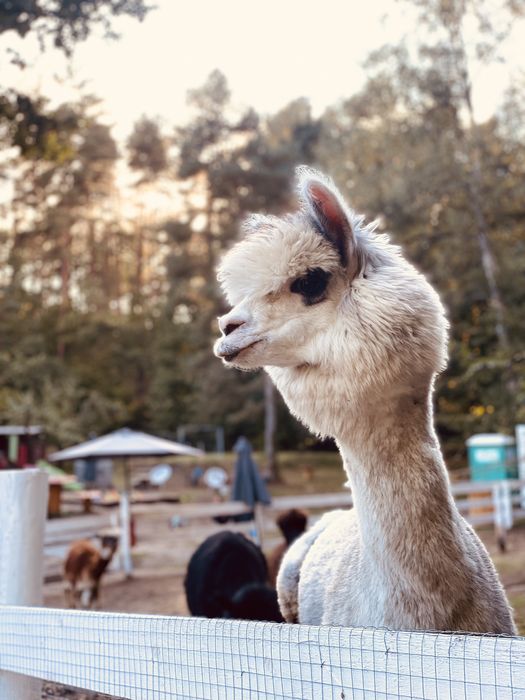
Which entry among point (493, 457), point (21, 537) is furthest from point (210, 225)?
point (21, 537)

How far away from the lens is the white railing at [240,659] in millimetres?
1190

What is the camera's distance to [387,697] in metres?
1.28

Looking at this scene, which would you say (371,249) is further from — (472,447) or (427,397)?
(472,447)

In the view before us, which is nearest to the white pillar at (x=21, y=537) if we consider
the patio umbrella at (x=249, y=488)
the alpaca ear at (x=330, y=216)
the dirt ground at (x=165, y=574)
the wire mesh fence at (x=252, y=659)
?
the wire mesh fence at (x=252, y=659)

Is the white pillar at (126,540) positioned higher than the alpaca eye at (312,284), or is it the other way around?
the alpaca eye at (312,284)

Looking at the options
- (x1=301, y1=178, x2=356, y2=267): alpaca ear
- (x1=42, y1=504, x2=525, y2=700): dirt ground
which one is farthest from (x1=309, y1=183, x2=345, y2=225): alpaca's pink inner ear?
(x1=42, y1=504, x2=525, y2=700): dirt ground

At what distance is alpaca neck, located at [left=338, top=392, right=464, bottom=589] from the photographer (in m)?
1.96

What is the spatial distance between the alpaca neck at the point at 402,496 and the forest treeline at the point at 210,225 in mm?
5570

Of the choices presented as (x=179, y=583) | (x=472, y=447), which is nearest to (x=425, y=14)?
(x=472, y=447)

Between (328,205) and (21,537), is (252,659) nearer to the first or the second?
(328,205)

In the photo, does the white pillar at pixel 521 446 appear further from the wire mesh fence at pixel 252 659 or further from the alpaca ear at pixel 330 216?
the wire mesh fence at pixel 252 659

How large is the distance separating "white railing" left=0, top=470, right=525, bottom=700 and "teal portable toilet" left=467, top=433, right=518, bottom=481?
14.8 meters

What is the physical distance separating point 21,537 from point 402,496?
1305 mm

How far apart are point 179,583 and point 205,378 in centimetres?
2004
